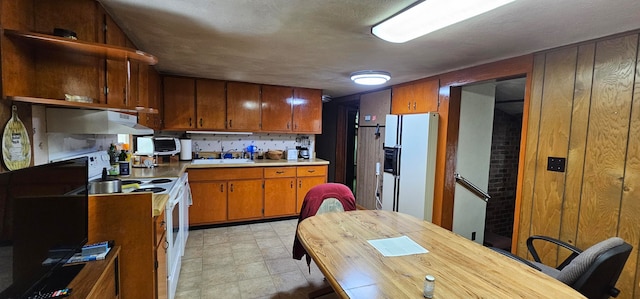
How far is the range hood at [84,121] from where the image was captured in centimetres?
167

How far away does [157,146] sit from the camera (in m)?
3.45

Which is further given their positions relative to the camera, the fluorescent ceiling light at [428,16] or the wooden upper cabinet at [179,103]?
the wooden upper cabinet at [179,103]

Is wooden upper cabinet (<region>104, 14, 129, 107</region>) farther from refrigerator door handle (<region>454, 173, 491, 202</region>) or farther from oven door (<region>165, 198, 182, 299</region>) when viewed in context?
refrigerator door handle (<region>454, 173, 491, 202</region>)

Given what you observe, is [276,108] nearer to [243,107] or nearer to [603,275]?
[243,107]

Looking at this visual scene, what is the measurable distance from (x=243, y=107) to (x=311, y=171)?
55.7 inches

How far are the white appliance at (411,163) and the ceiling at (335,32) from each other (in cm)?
65

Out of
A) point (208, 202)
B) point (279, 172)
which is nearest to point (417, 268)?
point (279, 172)

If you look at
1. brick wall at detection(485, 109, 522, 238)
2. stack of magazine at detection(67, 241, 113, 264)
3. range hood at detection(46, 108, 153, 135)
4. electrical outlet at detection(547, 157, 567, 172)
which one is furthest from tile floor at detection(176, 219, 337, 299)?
brick wall at detection(485, 109, 522, 238)

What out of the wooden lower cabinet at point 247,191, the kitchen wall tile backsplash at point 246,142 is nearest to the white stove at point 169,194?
the wooden lower cabinet at point 247,191

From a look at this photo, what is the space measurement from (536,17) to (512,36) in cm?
33

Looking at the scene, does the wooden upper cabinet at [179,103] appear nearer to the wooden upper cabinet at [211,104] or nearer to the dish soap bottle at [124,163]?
the wooden upper cabinet at [211,104]

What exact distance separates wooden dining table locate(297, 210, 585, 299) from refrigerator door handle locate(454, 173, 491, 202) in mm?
1482

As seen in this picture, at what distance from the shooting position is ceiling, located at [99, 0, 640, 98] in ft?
5.08

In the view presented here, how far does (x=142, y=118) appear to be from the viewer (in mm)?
2826
